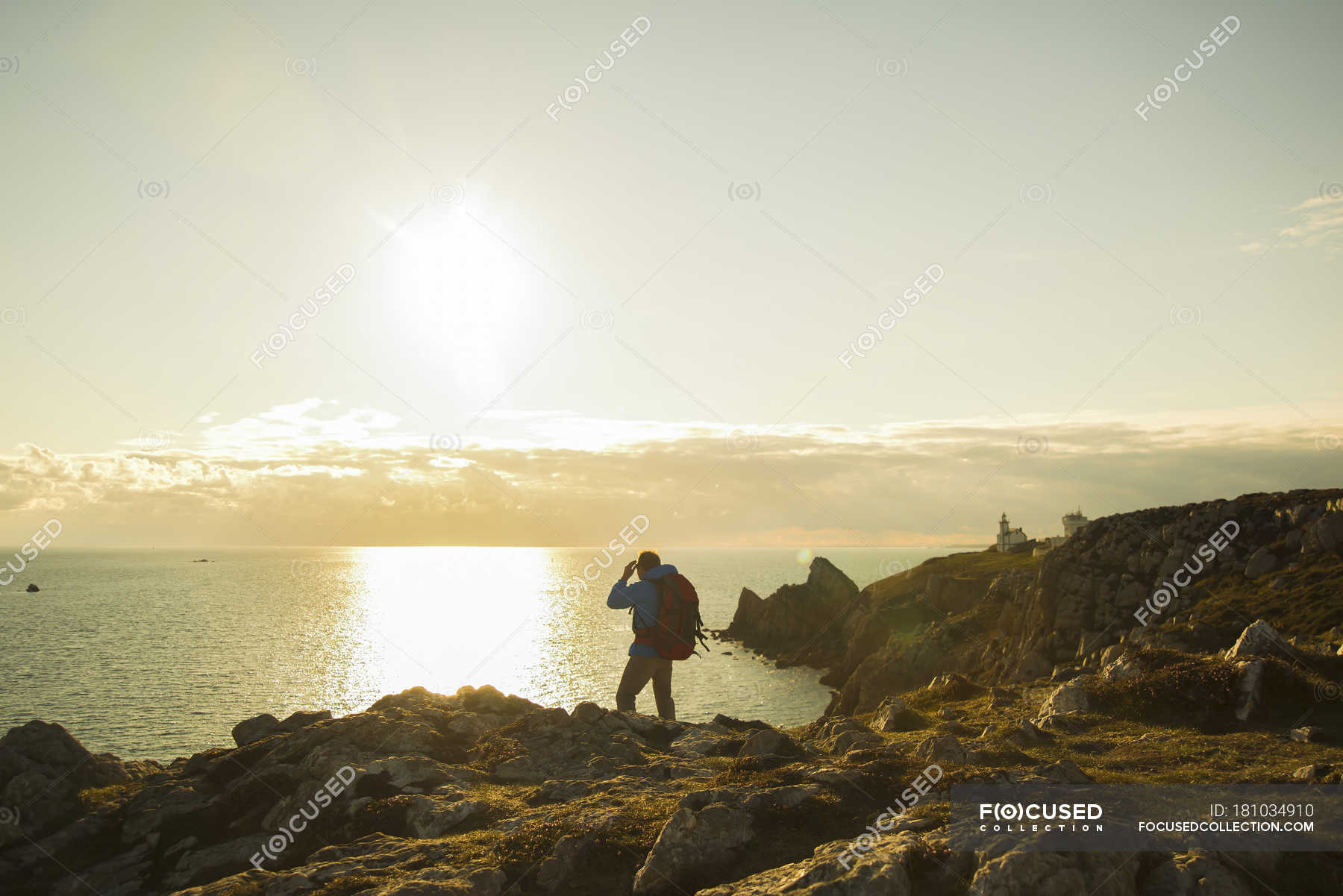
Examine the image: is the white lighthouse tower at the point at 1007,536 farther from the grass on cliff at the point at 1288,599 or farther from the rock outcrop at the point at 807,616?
the grass on cliff at the point at 1288,599

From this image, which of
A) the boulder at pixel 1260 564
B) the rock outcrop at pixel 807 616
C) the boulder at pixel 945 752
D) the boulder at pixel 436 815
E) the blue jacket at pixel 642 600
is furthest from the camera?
the rock outcrop at pixel 807 616

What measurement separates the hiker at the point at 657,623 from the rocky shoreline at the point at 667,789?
1.00m

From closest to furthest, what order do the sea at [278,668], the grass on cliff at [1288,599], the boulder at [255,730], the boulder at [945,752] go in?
the boulder at [945,752] → the boulder at [255,730] → the grass on cliff at [1288,599] → the sea at [278,668]

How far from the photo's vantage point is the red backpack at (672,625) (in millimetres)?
17531

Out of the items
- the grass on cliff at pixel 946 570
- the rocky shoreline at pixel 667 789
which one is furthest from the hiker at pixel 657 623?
the grass on cliff at pixel 946 570

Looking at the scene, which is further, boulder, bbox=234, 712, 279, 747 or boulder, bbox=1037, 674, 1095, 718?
boulder, bbox=234, 712, 279, 747

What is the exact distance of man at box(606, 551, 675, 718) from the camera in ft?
57.0

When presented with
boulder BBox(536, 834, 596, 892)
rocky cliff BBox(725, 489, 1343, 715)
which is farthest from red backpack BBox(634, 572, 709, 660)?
rocky cliff BBox(725, 489, 1343, 715)

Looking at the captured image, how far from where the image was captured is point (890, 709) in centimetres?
1816

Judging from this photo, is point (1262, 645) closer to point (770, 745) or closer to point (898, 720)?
point (898, 720)

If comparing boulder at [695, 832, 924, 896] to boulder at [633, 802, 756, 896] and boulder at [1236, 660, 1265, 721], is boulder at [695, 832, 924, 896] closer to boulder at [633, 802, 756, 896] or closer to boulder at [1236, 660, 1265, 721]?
boulder at [633, 802, 756, 896]

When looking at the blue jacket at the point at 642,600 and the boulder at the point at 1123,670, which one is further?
the blue jacket at the point at 642,600

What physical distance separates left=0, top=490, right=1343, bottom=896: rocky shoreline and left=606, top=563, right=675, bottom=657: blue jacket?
6.98ft

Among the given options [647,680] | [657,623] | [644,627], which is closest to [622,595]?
[644,627]
